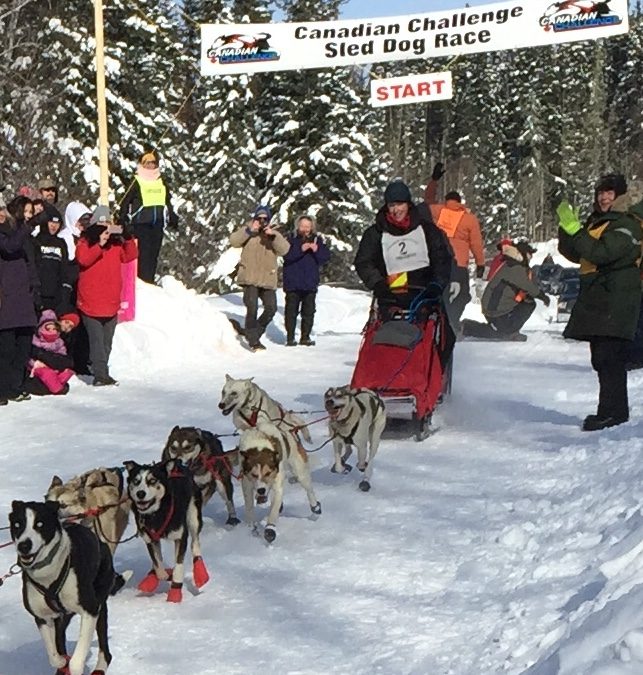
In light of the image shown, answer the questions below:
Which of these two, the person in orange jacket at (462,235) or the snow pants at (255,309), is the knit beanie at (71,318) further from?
the person in orange jacket at (462,235)

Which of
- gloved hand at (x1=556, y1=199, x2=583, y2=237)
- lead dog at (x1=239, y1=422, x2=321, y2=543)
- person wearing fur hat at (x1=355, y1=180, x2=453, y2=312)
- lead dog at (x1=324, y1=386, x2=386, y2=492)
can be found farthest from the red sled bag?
lead dog at (x1=239, y1=422, x2=321, y2=543)

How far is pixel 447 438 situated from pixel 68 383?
4000 millimetres

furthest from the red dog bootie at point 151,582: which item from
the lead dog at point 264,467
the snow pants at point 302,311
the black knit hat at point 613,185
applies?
the snow pants at point 302,311

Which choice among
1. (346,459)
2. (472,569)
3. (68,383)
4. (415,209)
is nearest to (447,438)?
(346,459)

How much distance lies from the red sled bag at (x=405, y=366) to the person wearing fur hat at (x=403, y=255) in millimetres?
270

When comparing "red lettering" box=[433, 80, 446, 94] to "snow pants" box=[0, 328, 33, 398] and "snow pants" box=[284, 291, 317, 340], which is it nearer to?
"snow pants" box=[284, 291, 317, 340]

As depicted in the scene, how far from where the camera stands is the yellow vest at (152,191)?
11.9m

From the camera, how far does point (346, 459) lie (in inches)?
267

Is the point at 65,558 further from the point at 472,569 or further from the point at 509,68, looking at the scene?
the point at 509,68

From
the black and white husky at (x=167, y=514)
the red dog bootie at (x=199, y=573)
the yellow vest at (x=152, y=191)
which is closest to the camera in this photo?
the black and white husky at (x=167, y=514)

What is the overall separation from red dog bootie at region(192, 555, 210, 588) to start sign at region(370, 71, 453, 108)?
10.5 m

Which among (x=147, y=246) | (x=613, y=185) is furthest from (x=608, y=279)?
(x=147, y=246)

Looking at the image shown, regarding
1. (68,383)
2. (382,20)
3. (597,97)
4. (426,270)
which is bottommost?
(68,383)

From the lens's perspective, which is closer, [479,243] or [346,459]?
[346,459]
